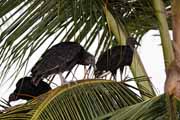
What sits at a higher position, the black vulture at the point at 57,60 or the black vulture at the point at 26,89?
the black vulture at the point at 57,60

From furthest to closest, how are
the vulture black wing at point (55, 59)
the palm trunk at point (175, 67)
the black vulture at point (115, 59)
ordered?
the black vulture at point (115, 59) < the vulture black wing at point (55, 59) < the palm trunk at point (175, 67)

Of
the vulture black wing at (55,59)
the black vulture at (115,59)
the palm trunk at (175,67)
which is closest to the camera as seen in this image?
the palm trunk at (175,67)

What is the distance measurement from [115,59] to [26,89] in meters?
0.44

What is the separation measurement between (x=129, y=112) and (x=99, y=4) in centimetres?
93

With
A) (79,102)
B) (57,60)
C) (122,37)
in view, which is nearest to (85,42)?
(122,37)

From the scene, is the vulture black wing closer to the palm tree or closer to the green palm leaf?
the palm tree

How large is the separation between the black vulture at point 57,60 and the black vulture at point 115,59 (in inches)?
1.9

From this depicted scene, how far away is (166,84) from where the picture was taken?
6.62ft

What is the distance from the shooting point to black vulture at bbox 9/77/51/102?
2.45 metres

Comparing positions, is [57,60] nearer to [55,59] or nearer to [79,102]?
[55,59]

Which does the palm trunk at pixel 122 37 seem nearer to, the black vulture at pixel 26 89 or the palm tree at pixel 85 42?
the palm tree at pixel 85 42

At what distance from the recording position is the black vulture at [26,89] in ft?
8.04

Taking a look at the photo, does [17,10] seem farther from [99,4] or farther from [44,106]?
[44,106]

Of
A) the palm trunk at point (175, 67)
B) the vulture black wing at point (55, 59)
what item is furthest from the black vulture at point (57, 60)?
the palm trunk at point (175, 67)
